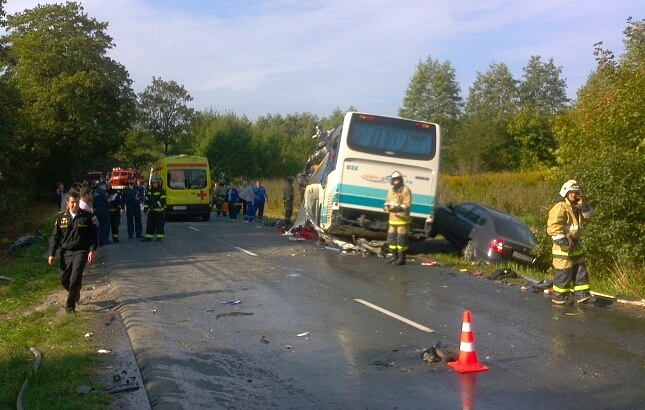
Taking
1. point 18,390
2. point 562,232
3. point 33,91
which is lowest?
point 18,390

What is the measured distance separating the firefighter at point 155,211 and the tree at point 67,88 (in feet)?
95.1

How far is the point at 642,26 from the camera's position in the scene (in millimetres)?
19859

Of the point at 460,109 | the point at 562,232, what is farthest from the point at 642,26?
the point at 460,109

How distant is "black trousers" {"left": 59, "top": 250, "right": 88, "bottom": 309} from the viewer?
1121cm

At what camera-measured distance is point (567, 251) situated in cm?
1154

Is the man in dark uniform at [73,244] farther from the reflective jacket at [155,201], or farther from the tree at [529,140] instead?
the tree at [529,140]

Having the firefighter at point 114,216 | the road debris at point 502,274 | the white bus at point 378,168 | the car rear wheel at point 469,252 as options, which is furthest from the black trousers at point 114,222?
the road debris at point 502,274

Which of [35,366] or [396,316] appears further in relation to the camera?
[396,316]

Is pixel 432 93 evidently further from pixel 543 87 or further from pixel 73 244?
pixel 73 244

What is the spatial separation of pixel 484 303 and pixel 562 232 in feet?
5.22

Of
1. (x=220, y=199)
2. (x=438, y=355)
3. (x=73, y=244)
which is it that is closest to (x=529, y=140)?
(x=220, y=199)

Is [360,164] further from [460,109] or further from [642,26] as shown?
[460,109]

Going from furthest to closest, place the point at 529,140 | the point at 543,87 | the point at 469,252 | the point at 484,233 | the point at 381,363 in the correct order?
the point at 543,87, the point at 529,140, the point at 469,252, the point at 484,233, the point at 381,363

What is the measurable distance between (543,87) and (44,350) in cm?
8483
